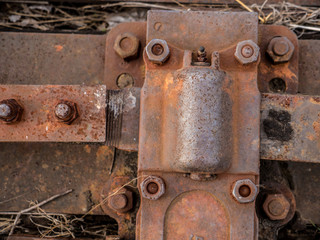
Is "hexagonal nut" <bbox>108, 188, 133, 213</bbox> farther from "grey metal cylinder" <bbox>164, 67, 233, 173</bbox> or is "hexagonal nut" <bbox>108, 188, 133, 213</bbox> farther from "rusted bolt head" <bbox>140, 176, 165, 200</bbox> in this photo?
"grey metal cylinder" <bbox>164, 67, 233, 173</bbox>

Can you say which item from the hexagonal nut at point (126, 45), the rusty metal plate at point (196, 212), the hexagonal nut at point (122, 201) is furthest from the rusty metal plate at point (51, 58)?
the rusty metal plate at point (196, 212)

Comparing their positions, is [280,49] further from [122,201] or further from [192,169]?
[122,201]

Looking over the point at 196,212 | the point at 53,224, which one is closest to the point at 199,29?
the point at 196,212

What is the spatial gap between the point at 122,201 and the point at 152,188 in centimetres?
21

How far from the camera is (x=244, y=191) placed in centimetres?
127

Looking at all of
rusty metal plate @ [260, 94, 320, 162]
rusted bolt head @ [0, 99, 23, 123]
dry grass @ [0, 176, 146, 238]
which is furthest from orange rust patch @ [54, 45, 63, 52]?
rusty metal plate @ [260, 94, 320, 162]

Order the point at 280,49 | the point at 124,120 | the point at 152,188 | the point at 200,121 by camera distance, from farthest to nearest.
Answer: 1. the point at 280,49
2. the point at 124,120
3. the point at 152,188
4. the point at 200,121

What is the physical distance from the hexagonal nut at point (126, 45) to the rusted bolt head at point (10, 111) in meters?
0.55

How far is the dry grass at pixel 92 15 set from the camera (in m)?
1.76

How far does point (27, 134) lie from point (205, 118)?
2.61ft

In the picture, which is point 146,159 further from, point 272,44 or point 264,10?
point 264,10

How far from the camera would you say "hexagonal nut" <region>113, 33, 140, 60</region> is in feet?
4.99

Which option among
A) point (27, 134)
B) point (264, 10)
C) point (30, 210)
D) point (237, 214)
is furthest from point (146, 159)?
point (264, 10)

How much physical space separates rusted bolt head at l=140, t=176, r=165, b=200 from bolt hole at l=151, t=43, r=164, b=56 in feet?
1.73
